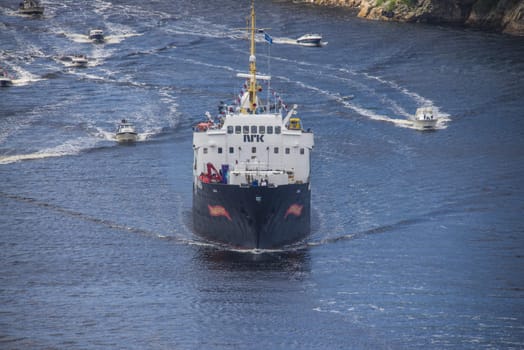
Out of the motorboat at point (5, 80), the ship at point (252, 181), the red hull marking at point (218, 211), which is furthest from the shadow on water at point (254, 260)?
the motorboat at point (5, 80)

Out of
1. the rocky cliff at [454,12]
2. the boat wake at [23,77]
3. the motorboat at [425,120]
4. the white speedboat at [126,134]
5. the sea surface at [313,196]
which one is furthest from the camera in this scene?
the rocky cliff at [454,12]

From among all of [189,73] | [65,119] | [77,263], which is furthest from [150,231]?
[189,73]

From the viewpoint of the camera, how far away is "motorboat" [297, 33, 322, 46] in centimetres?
16125

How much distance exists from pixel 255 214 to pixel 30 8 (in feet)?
353

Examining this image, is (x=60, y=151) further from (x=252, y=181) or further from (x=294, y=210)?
(x=294, y=210)

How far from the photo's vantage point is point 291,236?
88.7m

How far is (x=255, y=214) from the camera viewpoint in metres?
86.2

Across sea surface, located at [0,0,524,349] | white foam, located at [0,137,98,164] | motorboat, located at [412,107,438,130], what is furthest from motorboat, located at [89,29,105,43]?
motorboat, located at [412,107,438,130]

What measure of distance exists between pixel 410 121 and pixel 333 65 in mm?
26048

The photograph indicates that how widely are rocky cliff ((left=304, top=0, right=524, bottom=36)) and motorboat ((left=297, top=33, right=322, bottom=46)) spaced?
63.6 ft

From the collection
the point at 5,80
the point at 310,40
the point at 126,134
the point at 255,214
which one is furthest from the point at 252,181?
the point at 310,40

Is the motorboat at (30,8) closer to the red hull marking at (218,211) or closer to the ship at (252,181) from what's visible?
the ship at (252,181)

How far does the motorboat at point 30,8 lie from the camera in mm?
184125

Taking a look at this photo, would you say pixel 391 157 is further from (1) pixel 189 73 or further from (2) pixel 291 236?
(1) pixel 189 73
